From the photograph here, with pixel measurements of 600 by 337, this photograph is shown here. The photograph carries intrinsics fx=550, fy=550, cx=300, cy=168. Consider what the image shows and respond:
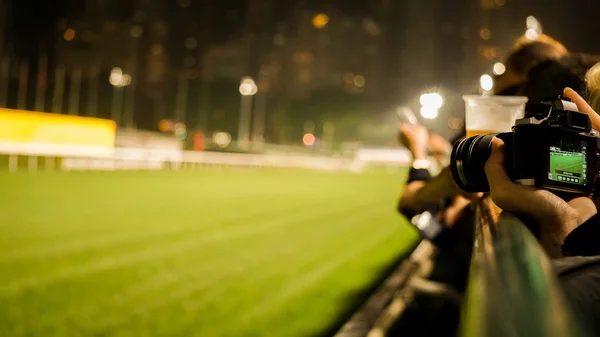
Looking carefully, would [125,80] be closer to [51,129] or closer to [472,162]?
[51,129]

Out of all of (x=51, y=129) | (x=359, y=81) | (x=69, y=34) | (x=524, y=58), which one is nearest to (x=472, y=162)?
(x=524, y=58)

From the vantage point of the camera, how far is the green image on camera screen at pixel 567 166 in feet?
4.28

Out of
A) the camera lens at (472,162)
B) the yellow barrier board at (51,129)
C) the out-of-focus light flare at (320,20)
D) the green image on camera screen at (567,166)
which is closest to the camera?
the green image on camera screen at (567,166)

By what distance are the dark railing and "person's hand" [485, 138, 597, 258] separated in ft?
1.89

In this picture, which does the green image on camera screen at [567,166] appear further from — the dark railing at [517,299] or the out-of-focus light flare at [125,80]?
the out-of-focus light flare at [125,80]

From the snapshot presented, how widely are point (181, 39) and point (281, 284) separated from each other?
124ft

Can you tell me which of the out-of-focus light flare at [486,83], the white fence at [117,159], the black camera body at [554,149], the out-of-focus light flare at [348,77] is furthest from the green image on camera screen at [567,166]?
the out-of-focus light flare at [348,77]

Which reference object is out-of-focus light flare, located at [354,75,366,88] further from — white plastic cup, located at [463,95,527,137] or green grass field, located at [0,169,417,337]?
white plastic cup, located at [463,95,527,137]

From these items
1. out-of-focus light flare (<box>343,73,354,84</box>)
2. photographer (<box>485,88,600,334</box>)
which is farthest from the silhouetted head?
out-of-focus light flare (<box>343,73,354,84</box>)

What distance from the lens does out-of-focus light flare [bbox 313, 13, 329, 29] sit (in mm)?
45781

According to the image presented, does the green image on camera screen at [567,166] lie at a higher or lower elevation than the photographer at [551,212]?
higher

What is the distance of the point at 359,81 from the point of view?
166 ft

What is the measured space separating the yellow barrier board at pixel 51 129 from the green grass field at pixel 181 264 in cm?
606

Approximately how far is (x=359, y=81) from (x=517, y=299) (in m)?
51.0
